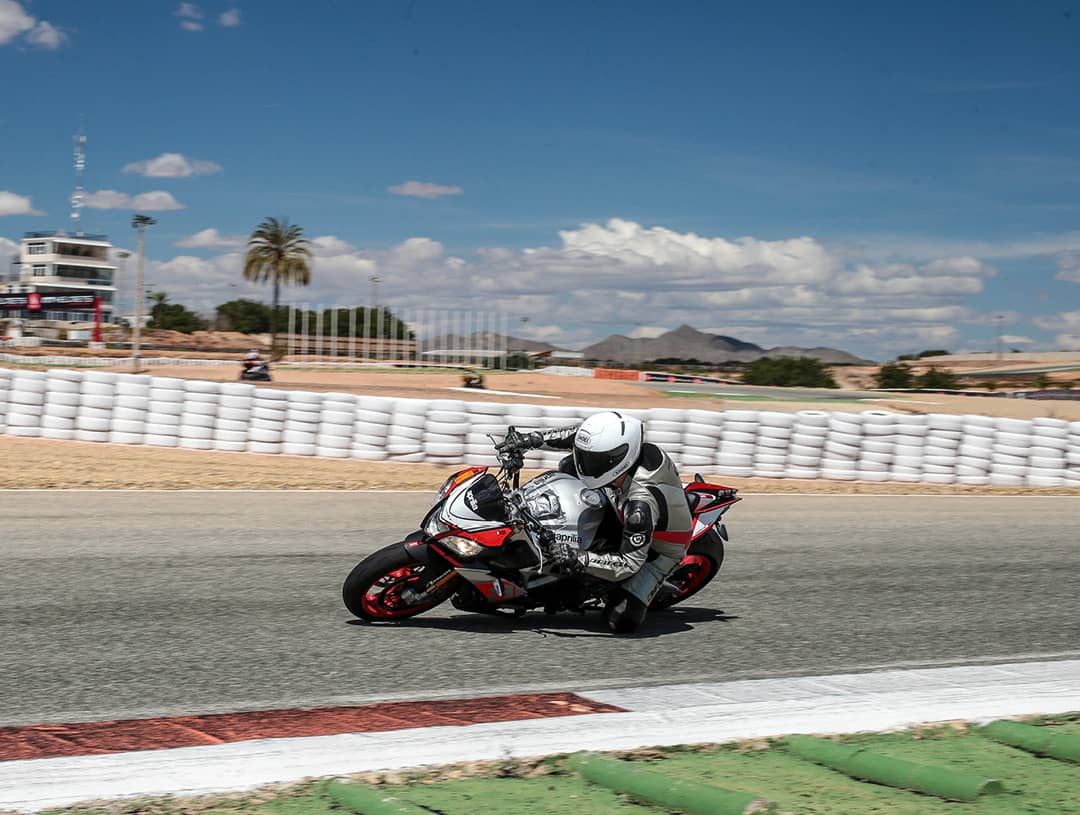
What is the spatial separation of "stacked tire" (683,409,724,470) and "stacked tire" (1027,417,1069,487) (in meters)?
5.31

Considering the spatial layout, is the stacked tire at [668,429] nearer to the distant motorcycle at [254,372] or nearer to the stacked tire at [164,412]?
the stacked tire at [164,412]

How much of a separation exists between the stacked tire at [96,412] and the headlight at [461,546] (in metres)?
13.2

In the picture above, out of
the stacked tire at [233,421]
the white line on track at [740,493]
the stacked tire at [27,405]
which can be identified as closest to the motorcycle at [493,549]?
the white line on track at [740,493]

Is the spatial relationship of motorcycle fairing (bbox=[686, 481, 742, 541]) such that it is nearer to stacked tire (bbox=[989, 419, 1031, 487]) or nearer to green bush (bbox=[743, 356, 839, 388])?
stacked tire (bbox=[989, 419, 1031, 487])

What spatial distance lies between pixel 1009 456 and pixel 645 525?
13.9 metres

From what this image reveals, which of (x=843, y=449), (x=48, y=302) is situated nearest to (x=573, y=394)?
(x=843, y=449)

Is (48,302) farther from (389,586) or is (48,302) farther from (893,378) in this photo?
(389,586)

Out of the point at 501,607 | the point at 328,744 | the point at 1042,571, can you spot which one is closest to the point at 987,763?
the point at 328,744

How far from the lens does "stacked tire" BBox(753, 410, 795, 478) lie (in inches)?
691

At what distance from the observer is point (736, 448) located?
1747 cm

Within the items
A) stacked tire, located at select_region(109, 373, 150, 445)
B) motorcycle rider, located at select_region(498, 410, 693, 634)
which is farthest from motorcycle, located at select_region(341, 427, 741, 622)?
stacked tire, located at select_region(109, 373, 150, 445)

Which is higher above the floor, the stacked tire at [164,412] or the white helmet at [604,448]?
the white helmet at [604,448]

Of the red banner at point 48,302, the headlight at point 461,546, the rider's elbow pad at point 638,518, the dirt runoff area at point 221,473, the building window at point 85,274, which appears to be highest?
the building window at point 85,274

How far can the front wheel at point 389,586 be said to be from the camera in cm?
627
